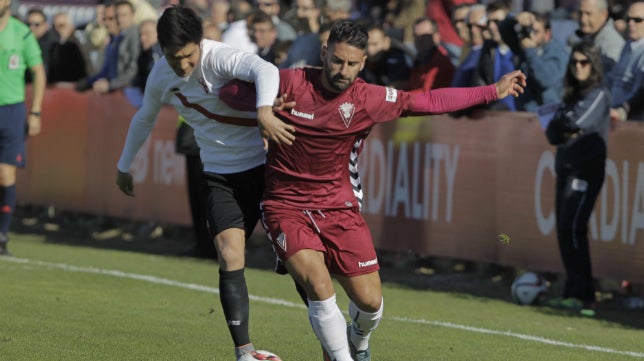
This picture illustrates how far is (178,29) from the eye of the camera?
320 inches

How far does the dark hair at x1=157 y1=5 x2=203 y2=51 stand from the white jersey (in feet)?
0.64

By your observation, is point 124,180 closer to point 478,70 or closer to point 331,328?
point 331,328

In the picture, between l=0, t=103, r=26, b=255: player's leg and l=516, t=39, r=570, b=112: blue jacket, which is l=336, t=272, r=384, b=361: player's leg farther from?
l=0, t=103, r=26, b=255: player's leg

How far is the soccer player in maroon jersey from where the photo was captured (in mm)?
7957

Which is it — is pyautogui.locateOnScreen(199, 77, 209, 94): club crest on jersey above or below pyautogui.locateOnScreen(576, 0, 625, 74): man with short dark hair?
above

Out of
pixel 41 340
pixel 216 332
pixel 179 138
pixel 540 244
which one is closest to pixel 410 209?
pixel 540 244

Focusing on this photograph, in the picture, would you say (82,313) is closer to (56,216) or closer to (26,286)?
(26,286)

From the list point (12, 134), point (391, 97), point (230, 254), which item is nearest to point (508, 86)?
point (391, 97)

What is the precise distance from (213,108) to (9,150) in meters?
6.60

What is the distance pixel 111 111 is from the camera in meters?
18.8

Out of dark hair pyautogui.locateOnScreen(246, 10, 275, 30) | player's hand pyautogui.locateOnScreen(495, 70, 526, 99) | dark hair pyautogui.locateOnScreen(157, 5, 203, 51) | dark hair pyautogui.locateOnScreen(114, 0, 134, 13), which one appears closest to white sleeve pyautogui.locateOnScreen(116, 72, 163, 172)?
dark hair pyautogui.locateOnScreen(157, 5, 203, 51)

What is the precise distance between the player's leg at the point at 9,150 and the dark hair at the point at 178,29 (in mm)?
6652

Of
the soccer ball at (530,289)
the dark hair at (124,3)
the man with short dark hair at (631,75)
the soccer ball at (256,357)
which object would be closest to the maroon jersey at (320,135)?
the soccer ball at (256,357)

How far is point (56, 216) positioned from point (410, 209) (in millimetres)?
6859
